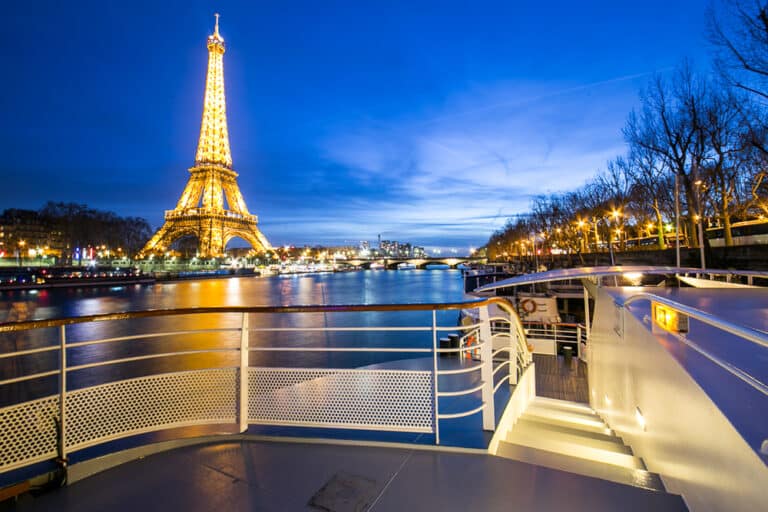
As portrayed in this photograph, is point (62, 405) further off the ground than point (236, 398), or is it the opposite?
point (62, 405)

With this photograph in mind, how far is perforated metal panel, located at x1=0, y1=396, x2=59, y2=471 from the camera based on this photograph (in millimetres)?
2664

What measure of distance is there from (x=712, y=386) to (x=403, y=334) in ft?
63.8

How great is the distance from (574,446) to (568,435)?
532mm

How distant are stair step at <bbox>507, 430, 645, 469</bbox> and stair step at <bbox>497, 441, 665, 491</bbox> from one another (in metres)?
Result: 0.21

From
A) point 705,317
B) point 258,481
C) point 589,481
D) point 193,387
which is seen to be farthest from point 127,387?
point 705,317

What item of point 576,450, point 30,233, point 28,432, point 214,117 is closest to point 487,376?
point 576,450

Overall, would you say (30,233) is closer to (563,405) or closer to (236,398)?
(236,398)

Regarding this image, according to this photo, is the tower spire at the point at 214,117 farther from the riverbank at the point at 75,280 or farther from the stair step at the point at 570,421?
the stair step at the point at 570,421

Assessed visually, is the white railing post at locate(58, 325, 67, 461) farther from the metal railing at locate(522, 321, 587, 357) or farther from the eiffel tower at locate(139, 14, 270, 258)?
the eiffel tower at locate(139, 14, 270, 258)

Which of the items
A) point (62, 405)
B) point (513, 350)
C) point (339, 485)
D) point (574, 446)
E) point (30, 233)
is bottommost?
point (574, 446)

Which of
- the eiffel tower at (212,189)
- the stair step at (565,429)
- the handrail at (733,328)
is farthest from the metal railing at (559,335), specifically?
the eiffel tower at (212,189)

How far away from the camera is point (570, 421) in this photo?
5262mm

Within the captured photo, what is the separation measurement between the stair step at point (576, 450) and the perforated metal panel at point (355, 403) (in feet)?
4.17

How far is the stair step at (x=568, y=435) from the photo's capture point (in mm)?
4020
